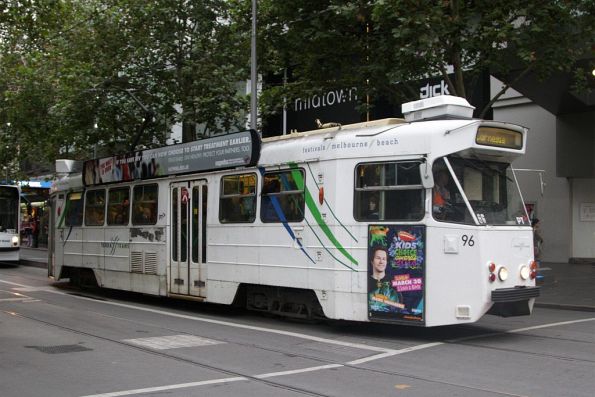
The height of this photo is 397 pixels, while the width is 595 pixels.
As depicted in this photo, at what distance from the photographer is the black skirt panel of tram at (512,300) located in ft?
29.1

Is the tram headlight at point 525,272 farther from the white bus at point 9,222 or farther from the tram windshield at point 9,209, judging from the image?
the tram windshield at point 9,209

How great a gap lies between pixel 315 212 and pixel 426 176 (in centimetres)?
203

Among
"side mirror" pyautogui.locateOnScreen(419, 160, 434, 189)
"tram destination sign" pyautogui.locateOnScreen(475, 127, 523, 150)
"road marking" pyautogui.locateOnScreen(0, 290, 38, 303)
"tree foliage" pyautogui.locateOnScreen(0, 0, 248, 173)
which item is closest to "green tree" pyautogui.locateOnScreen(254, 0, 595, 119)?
"tree foliage" pyautogui.locateOnScreen(0, 0, 248, 173)

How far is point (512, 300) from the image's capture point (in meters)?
8.93

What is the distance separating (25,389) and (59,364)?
1245mm

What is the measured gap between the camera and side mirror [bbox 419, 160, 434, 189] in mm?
8812

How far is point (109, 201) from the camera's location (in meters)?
15.3

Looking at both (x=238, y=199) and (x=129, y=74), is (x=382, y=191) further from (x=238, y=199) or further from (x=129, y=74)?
(x=129, y=74)

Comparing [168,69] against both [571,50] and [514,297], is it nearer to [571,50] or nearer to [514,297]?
[571,50]

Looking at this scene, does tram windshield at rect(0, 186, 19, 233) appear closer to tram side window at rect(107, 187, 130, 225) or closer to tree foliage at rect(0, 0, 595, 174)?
tree foliage at rect(0, 0, 595, 174)

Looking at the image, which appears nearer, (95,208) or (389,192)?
(389,192)

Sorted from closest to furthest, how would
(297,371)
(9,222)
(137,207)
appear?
(297,371)
(137,207)
(9,222)

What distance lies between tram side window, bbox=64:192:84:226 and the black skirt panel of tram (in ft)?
35.9

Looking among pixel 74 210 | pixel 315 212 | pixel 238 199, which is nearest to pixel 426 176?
pixel 315 212
